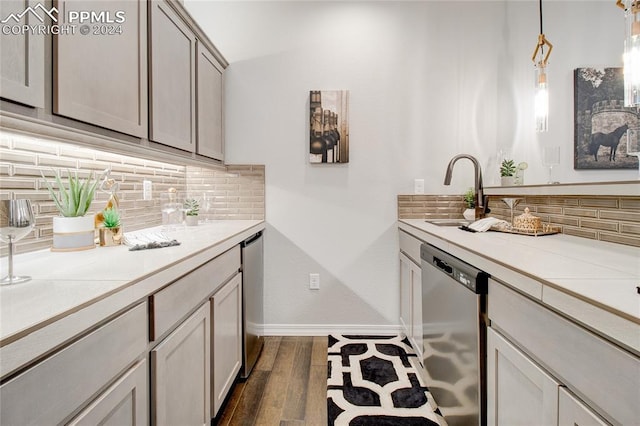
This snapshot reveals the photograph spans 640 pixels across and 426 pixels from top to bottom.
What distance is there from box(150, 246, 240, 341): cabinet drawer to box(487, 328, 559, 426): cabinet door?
1.08 m

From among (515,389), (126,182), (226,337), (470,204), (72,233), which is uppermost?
(126,182)

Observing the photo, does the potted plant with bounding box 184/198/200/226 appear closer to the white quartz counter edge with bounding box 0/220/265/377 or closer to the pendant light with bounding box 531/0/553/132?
the white quartz counter edge with bounding box 0/220/265/377

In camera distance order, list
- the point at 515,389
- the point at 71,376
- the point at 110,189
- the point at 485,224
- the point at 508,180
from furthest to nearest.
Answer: the point at 508,180, the point at 485,224, the point at 110,189, the point at 515,389, the point at 71,376

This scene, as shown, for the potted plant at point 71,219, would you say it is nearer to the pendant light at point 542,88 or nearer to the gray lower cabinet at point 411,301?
the gray lower cabinet at point 411,301

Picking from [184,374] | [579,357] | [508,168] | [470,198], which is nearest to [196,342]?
[184,374]

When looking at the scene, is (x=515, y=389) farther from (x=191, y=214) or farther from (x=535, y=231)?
(x=191, y=214)

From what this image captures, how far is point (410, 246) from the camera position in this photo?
91.0 inches

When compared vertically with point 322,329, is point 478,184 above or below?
above

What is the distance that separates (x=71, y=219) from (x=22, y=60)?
638 mm

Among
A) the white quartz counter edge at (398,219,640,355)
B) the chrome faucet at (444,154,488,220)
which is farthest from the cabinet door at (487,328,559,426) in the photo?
the chrome faucet at (444,154,488,220)

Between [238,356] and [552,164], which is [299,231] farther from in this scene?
[552,164]

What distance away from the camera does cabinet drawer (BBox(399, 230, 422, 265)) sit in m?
2.12

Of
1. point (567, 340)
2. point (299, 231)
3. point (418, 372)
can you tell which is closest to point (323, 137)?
point (299, 231)

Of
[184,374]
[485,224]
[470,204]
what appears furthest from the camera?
[470,204]
